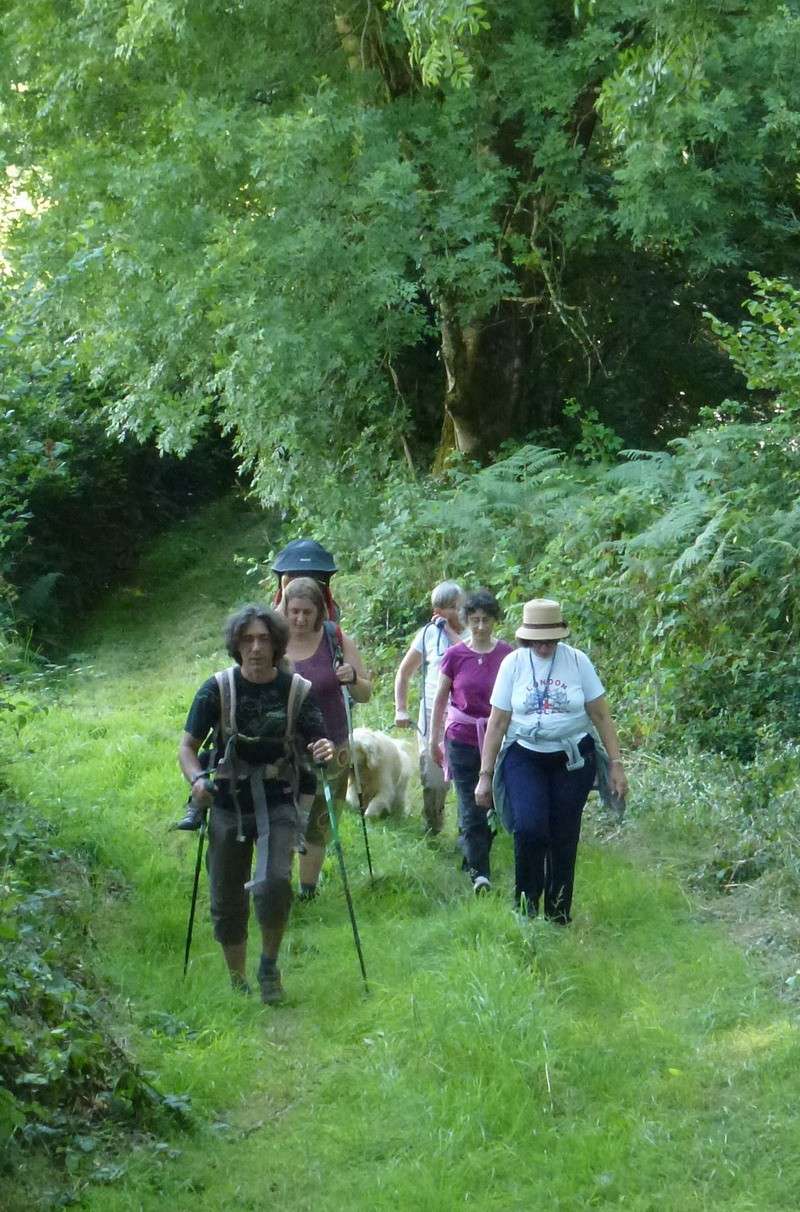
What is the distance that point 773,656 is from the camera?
35.7 ft

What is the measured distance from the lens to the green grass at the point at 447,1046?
529cm

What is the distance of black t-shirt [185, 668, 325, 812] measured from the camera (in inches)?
276

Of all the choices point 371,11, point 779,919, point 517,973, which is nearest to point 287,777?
point 517,973

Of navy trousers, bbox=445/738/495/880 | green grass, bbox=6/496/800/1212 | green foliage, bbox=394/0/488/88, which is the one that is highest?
green foliage, bbox=394/0/488/88

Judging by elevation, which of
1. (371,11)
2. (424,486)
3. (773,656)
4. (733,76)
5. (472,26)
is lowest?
(773,656)

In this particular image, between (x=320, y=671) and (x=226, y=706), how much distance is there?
1439 mm

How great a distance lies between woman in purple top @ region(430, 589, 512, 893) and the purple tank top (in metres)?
0.72

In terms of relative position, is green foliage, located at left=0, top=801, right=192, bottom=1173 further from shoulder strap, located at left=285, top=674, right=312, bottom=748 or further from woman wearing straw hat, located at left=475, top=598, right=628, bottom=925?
woman wearing straw hat, located at left=475, top=598, right=628, bottom=925

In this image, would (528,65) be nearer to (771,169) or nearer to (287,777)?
(771,169)

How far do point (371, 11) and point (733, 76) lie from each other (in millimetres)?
3857

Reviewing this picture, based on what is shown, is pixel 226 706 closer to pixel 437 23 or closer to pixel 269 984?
pixel 269 984

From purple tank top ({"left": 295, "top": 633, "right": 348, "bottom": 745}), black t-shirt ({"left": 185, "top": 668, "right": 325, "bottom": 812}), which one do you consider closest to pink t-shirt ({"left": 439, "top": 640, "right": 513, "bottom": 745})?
purple tank top ({"left": 295, "top": 633, "right": 348, "bottom": 745})

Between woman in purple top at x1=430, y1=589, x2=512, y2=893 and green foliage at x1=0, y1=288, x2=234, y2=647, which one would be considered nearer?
woman in purple top at x1=430, y1=589, x2=512, y2=893

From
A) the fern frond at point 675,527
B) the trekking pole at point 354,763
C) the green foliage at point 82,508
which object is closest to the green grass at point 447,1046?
the trekking pole at point 354,763
